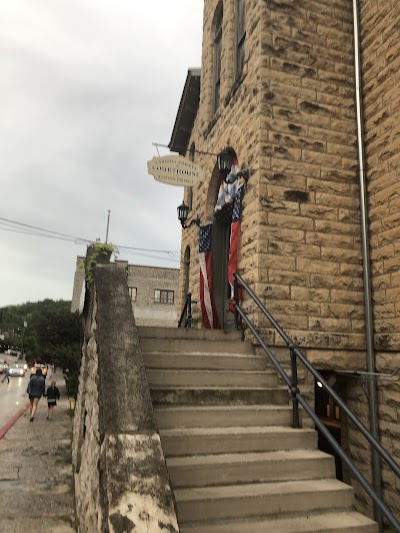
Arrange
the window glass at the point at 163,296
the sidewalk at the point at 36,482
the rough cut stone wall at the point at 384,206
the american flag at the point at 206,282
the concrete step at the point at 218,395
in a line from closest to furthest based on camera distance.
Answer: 1. the sidewalk at the point at 36,482
2. the concrete step at the point at 218,395
3. the rough cut stone wall at the point at 384,206
4. the american flag at the point at 206,282
5. the window glass at the point at 163,296

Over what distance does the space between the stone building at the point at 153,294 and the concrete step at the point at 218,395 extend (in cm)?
2869

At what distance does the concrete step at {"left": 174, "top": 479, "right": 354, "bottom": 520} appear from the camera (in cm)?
318

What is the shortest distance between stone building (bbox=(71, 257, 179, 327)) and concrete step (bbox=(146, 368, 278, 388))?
2847cm

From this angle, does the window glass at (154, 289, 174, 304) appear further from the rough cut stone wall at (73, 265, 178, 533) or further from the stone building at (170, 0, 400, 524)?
the rough cut stone wall at (73, 265, 178, 533)

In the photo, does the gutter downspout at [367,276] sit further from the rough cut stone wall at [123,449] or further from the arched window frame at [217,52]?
the rough cut stone wall at [123,449]

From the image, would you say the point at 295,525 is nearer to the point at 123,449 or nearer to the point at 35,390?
the point at 123,449

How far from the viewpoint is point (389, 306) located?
5.72 meters

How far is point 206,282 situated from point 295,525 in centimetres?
513

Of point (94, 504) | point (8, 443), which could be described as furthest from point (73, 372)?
point (94, 504)

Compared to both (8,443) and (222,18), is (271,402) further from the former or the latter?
(222,18)

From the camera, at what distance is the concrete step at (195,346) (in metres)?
5.10

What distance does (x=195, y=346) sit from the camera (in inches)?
209

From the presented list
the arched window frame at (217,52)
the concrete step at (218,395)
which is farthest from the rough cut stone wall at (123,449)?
the arched window frame at (217,52)

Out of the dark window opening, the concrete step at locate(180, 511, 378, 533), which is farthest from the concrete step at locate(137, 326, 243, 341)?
the concrete step at locate(180, 511, 378, 533)
